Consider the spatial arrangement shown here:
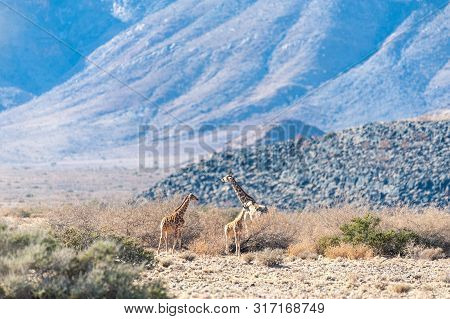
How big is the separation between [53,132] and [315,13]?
149 ft

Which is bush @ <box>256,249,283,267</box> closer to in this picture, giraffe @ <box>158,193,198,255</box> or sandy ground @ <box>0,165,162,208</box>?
giraffe @ <box>158,193,198,255</box>

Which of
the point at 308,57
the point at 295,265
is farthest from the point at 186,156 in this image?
the point at 295,265

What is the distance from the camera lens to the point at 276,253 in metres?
19.3

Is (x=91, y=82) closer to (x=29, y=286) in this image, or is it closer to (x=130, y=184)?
(x=130, y=184)

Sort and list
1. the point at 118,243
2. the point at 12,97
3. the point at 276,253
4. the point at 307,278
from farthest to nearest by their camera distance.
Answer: the point at 12,97, the point at 276,253, the point at 118,243, the point at 307,278

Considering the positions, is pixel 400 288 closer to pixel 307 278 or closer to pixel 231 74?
pixel 307 278

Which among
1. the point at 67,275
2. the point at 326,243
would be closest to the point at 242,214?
the point at 326,243

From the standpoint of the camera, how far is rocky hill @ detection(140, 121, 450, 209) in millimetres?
41406

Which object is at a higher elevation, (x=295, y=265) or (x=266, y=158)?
(x=266, y=158)

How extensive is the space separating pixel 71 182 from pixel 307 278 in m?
78.7

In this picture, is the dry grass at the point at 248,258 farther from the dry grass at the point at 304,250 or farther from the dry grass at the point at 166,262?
the dry grass at the point at 166,262

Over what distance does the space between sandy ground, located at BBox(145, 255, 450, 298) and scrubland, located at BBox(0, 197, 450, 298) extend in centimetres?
2

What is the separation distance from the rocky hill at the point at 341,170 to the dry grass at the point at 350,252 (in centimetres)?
1836

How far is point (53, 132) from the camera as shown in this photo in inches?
5399
